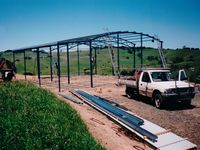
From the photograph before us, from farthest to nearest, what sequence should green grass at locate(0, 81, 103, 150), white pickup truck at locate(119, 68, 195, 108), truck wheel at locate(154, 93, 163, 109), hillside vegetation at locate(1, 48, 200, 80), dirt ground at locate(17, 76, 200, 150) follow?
hillside vegetation at locate(1, 48, 200, 80) → truck wheel at locate(154, 93, 163, 109) → white pickup truck at locate(119, 68, 195, 108) → dirt ground at locate(17, 76, 200, 150) → green grass at locate(0, 81, 103, 150)

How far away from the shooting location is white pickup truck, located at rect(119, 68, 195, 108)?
44.7ft

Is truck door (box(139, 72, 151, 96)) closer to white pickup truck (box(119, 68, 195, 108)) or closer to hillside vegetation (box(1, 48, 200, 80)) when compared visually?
white pickup truck (box(119, 68, 195, 108))

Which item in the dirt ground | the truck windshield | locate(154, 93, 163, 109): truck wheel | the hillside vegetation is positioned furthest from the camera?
the hillside vegetation

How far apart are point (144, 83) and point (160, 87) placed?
181 centimetres

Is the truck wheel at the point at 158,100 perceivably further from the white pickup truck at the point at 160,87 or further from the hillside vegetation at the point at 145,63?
the hillside vegetation at the point at 145,63

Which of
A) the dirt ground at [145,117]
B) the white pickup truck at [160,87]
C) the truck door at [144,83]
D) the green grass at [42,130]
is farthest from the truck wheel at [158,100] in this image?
the green grass at [42,130]

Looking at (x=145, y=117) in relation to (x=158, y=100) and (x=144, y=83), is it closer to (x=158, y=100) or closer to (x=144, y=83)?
(x=158, y=100)

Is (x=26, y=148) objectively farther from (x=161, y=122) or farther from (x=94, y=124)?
(x=161, y=122)

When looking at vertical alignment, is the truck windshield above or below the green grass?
above

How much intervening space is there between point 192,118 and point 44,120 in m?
7.07

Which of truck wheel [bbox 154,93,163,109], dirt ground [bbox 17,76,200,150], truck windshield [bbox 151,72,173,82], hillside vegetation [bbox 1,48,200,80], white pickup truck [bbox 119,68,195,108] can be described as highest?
hillside vegetation [bbox 1,48,200,80]

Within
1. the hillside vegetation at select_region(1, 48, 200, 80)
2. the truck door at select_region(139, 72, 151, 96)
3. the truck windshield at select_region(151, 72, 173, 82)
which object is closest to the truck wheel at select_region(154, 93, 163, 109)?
the truck door at select_region(139, 72, 151, 96)

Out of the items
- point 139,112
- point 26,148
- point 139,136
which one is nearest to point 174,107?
point 139,112

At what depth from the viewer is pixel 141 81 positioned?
52.5ft
